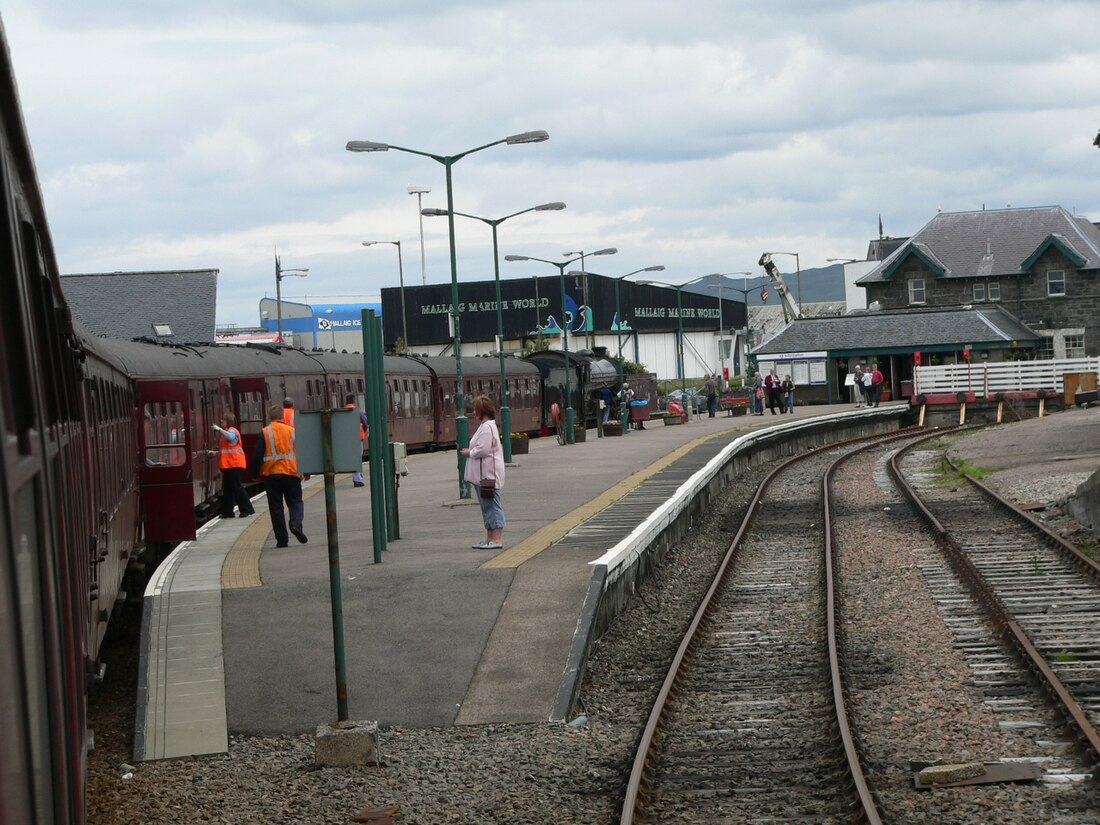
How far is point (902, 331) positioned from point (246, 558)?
56.4 meters

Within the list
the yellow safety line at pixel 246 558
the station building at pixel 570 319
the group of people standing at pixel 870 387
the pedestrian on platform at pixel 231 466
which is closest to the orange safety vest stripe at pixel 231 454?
the pedestrian on platform at pixel 231 466

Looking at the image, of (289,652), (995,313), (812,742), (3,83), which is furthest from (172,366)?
(995,313)

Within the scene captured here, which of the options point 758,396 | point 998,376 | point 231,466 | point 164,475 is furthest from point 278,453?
point 758,396

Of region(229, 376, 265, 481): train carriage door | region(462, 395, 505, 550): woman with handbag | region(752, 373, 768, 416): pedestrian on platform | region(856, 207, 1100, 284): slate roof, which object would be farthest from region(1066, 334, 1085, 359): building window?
region(462, 395, 505, 550): woman with handbag

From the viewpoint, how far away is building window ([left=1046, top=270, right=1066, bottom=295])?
7338 centimetres

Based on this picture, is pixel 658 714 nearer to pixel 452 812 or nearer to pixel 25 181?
pixel 452 812

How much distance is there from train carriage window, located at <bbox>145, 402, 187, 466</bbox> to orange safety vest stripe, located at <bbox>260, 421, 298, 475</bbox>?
3.42ft

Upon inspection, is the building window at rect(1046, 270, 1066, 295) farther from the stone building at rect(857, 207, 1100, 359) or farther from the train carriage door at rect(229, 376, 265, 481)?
the train carriage door at rect(229, 376, 265, 481)

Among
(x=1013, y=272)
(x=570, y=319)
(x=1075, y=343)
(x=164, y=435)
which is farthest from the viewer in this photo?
(x=570, y=319)

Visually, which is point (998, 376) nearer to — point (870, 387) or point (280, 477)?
point (870, 387)

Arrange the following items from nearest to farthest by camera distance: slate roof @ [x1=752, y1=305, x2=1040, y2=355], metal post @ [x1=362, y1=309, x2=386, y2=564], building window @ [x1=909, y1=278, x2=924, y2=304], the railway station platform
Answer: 1. the railway station platform
2. metal post @ [x1=362, y1=309, x2=386, y2=564]
3. slate roof @ [x1=752, y1=305, x2=1040, y2=355]
4. building window @ [x1=909, y1=278, x2=924, y2=304]

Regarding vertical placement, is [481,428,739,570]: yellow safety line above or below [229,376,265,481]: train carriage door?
below

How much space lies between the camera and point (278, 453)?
55.1 ft

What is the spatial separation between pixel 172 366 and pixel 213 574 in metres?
7.31
